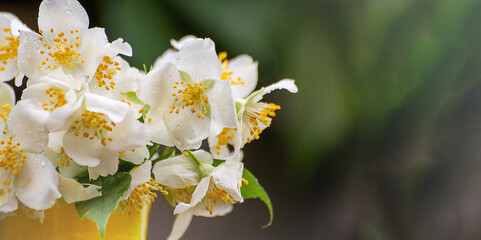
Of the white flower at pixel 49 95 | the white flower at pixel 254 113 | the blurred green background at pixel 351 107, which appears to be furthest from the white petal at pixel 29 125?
the blurred green background at pixel 351 107

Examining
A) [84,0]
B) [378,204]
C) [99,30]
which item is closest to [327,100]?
[378,204]

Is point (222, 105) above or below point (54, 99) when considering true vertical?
above

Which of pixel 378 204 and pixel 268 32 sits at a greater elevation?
pixel 268 32

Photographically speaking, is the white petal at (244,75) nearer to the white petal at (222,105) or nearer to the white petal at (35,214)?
the white petal at (222,105)

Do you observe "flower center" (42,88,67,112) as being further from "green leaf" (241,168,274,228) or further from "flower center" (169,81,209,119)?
"green leaf" (241,168,274,228)

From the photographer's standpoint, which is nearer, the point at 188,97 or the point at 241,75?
the point at 188,97

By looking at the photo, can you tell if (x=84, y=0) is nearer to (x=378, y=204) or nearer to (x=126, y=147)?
(x=378, y=204)

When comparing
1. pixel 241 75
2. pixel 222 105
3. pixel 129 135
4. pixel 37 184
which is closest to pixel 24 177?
pixel 37 184

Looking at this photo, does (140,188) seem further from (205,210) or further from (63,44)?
(63,44)
